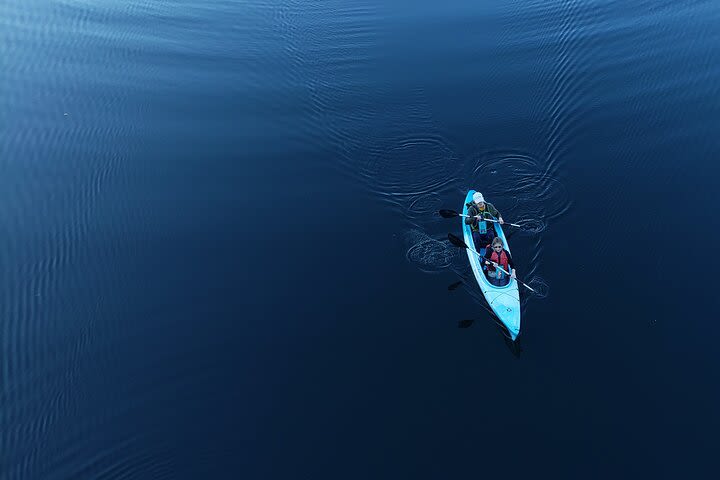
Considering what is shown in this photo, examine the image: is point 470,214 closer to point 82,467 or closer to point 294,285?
point 294,285

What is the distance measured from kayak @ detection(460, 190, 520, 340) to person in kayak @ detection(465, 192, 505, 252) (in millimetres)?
362

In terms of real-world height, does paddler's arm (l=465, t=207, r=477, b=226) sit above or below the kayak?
above

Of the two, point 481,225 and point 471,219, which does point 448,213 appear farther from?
point 481,225

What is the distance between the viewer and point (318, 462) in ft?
57.2

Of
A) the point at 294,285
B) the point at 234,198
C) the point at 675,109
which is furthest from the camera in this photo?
the point at 675,109

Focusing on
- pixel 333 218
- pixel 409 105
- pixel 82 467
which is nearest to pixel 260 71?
pixel 409 105

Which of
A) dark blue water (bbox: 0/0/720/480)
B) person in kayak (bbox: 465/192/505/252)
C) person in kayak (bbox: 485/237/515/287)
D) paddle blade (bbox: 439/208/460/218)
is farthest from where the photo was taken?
paddle blade (bbox: 439/208/460/218)

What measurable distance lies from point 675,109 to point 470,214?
1256 cm

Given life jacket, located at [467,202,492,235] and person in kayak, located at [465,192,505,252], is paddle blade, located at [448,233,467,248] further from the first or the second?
life jacket, located at [467,202,492,235]

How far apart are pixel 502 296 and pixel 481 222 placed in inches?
139

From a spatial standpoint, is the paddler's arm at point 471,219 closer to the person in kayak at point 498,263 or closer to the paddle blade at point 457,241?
the paddle blade at point 457,241

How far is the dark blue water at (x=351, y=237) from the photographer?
17984 millimetres

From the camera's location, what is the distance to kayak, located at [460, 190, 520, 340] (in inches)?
786

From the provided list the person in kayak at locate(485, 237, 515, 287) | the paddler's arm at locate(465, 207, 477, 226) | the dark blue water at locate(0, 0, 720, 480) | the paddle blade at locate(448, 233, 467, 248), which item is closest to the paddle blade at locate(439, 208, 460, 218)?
the paddler's arm at locate(465, 207, 477, 226)
